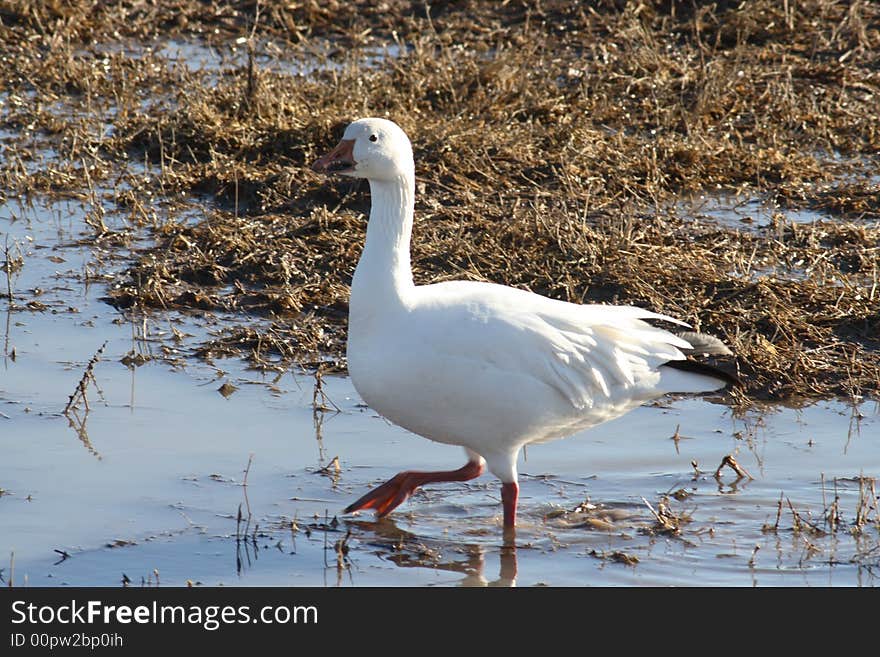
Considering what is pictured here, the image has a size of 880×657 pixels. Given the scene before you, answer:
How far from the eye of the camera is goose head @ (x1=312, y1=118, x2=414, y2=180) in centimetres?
527

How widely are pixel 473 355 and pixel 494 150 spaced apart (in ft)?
12.9

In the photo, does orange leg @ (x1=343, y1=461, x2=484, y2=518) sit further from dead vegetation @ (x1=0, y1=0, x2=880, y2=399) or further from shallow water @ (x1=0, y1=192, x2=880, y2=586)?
dead vegetation @ (x1=0, y1=0, x2=880, y2=399)

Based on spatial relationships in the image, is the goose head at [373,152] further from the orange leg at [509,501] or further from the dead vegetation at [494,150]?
the dead vegetation at [494,150]

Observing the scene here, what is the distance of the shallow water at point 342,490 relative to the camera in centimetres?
514

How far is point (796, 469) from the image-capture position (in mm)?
5969

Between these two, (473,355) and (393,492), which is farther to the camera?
(393,492)

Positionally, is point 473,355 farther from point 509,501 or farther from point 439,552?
point 439,552

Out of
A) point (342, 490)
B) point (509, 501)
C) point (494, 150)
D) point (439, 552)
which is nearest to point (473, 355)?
point (509, 501)

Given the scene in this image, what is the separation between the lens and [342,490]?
226 inches

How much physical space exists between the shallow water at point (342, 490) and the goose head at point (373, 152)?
1.31 m

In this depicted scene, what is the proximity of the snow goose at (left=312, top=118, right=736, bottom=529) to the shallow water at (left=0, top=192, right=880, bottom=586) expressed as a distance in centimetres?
28

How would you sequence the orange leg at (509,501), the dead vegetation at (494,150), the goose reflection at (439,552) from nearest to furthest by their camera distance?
the goose reflection at (439,552) < the orange leg at (509,501) < the dead vegetation at (494,150)

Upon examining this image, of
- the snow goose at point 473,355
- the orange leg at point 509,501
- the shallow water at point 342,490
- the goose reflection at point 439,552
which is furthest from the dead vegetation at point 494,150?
the orange leg at point 509,501

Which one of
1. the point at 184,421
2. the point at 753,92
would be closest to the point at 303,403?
the point at 184,421
